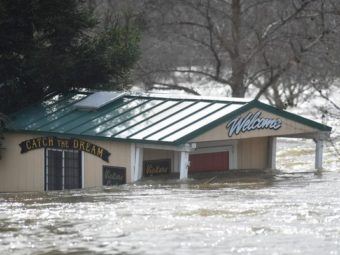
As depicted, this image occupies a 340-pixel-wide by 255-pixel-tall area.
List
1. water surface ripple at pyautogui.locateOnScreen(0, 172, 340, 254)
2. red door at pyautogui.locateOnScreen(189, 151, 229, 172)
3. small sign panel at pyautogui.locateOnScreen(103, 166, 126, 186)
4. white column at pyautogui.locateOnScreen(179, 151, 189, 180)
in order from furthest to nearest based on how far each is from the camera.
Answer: red door at pyautogui.locateOnScreen(189, 151, 229, 172)
small sign panel at pyautogui.locateOnScreen(103, 166, 126, 186)
white column at pyautogui.locateOnScreen(179, 151, 189, 180)
water surface ripple at pyautogui.locateOnScreen(0, 172, 340, 254)

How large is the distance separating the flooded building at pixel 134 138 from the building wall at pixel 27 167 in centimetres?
2

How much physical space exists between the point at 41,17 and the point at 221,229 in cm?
1423

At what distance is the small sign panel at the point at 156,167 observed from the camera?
66.1 feet

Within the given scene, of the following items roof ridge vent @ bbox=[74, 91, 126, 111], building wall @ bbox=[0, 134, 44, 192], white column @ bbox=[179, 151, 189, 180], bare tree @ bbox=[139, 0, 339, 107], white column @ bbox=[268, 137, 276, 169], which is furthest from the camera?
bare tree @ bbox=[139, 0, 339, 107]

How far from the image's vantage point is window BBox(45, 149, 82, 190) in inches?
813

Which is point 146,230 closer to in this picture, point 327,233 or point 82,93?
point 327,233

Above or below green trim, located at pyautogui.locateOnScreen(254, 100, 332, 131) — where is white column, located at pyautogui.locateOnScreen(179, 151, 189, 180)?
below

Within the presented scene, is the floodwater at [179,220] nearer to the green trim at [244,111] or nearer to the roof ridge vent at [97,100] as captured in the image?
the green trim at [244,111]

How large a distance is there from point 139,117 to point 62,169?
232 centimetres

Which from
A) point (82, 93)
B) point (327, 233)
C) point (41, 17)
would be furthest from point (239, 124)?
point (327, 233)

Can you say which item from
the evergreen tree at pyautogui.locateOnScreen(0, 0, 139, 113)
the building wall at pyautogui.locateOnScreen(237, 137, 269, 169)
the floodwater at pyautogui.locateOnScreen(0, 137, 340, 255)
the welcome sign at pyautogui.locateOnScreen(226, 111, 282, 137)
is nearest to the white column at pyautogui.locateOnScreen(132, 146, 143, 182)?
the floodwater at pyautogui.locateOnScreen(0, 137, 340, 255)

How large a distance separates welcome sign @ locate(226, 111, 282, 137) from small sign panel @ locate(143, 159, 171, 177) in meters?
1.97

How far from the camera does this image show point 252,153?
2245 cm

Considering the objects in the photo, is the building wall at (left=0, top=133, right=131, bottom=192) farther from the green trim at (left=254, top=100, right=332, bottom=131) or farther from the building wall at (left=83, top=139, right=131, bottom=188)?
the green trim at (left=254, top=100, right=332, bottom=131)
